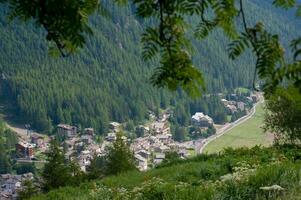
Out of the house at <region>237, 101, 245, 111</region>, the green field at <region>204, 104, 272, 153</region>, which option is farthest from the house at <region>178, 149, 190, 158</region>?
the house at <region>237, 101, 245, 111</region>

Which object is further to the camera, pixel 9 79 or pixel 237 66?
pixel 237 66

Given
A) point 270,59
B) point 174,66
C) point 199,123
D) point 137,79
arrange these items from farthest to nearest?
point 137,79, point 199,123, point 174,66, point 270,59

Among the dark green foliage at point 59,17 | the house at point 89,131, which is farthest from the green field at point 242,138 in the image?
the dark green foliage at point 59,17

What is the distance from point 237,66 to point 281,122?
152m

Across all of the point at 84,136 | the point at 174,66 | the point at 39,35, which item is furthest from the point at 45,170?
the point at 39,35

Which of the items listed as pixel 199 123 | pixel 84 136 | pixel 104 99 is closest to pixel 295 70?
pixel 84 136

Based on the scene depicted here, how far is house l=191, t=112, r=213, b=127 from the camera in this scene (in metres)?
116

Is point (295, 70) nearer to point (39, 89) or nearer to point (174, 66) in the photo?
point (174, 66)

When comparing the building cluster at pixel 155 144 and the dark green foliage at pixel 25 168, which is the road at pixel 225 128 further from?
the dark green foliage at pixel 25 168

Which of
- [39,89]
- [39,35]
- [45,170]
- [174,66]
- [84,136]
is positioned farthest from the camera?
[39,35]

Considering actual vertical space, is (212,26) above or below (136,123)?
above

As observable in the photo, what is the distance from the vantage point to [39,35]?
16475 cm

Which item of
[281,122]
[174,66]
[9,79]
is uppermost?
[174,66]

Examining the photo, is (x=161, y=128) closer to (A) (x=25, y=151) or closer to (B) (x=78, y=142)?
(B) (x=78, y=142)
